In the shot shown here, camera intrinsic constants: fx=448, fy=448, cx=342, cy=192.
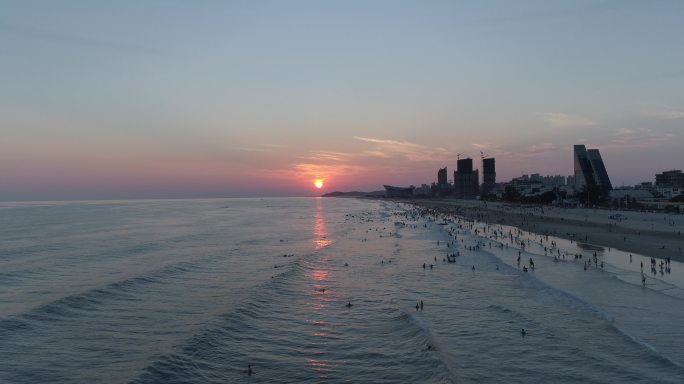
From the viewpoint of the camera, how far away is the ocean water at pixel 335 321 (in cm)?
1962

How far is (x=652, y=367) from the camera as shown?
63.3ft

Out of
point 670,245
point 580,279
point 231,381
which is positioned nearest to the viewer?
point 231,381

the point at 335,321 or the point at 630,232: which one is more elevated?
the point at 630,232

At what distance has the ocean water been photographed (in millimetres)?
19625

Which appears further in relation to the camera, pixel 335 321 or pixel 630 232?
pixel 630 232

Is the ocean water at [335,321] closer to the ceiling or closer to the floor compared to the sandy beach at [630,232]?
closer to the floor

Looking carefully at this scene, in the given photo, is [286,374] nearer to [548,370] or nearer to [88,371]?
[88,371]

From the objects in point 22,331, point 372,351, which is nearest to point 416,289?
point 372,351

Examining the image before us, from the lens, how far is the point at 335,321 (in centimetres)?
2712

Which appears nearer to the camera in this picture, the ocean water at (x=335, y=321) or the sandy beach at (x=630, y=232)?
the ocean water at (x=335, y=321)

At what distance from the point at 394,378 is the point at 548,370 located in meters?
6.80

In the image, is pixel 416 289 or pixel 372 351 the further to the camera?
pixel 416 289

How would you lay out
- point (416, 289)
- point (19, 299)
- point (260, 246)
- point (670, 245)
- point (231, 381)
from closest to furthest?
point (231, 381) < point (19, 299) < point (416, 289) < point (670, 245) < point (260, 246)

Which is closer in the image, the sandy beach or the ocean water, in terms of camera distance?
the ocean water
